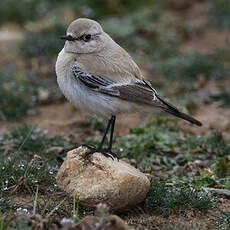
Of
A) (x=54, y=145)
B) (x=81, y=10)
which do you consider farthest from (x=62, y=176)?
(x=81, y=10)

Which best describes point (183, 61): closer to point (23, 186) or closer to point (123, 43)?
point (123, 43)

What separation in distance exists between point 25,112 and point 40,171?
3.07 meters

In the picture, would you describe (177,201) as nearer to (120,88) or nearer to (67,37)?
(120,88)

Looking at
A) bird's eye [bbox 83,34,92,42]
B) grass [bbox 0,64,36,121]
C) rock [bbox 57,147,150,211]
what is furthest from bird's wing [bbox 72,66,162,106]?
grass [bbox 0,64,36,121]

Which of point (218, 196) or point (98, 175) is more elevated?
point (98, 175)

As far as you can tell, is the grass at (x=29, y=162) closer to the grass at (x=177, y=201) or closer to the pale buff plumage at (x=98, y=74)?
the pale buff plumage at (x=98, y=74)

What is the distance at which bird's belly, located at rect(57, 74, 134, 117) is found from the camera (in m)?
5.39

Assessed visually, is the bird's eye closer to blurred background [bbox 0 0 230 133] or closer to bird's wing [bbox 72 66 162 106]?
bird's wing [bbox 72 66 162 106]

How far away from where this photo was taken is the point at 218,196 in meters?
5.56

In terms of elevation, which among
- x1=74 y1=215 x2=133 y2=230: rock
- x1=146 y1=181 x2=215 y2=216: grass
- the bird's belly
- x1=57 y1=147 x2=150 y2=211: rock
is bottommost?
x1=146 y1=181 x2=215 y2=216: grass

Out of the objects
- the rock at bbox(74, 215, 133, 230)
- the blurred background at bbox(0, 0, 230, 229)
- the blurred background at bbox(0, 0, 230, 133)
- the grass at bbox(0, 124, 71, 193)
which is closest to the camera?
the rock at bbox(74, 215, 133, 230)

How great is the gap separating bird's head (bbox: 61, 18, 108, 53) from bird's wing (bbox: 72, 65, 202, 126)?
291 mm

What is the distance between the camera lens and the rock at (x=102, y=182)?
4.86 m

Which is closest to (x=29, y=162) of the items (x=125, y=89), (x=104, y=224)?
(x=125, y=89)
